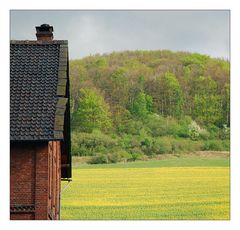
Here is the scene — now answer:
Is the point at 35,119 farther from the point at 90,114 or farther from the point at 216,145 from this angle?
the point at 216,145

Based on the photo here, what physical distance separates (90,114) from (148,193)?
823cm

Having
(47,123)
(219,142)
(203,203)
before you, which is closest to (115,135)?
(219,142)

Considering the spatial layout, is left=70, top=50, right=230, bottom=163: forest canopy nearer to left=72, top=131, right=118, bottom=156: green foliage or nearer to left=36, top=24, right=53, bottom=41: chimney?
left=72, top=131, right=118, bottom=156: green foliage

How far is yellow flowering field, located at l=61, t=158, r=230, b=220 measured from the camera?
23438 millimetres

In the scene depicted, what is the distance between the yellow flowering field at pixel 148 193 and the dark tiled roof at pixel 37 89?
326 inches

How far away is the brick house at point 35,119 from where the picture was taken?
12664 mm

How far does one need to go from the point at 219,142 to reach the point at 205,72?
4544mm

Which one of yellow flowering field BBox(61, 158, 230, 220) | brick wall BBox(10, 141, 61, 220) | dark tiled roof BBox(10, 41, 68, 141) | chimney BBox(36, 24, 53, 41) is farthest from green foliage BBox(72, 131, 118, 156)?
brick wall BBox(10, 141, 61, 220)

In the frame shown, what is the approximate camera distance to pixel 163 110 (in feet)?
130

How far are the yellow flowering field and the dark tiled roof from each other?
326 inches

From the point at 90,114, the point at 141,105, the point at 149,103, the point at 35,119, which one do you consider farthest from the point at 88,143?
the point at 35,119

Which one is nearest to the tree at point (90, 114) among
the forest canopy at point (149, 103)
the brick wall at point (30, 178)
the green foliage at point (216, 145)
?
the forest canopy at point (149, 103)

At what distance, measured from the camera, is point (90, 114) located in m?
36.2

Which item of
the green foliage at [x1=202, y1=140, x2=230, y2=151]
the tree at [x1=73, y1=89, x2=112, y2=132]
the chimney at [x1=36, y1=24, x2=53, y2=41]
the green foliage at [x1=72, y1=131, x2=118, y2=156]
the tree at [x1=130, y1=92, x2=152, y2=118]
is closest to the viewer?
the chimney at [x1=36, y1=24, x2=53, y2=41]
